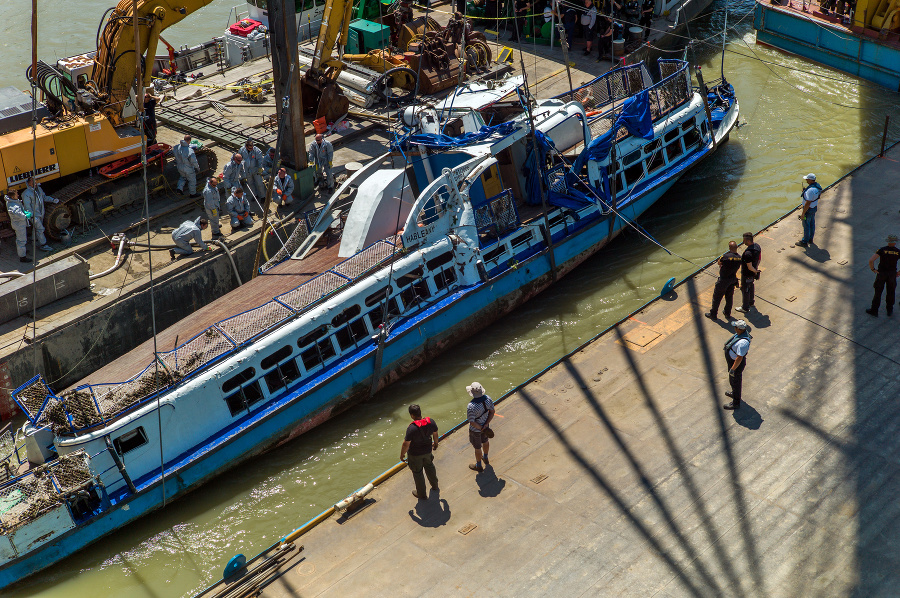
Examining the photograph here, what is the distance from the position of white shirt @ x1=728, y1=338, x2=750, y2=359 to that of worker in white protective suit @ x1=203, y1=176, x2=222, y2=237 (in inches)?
459

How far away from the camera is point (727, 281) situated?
17.0 m

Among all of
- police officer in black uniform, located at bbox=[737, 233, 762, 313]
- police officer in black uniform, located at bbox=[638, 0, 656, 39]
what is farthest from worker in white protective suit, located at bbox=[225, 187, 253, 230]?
police officer in black uniform, located at bbox=[638, 0, 656, 39]

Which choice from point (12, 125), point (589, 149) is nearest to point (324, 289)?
point (589, 149)

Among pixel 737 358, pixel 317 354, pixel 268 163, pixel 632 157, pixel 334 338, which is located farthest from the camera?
pixel 268 163

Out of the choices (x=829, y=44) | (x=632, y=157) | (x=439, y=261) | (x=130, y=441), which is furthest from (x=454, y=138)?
(x=829, y=44)

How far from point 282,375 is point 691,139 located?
43.6ft

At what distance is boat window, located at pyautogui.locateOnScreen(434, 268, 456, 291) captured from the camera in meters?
18.2

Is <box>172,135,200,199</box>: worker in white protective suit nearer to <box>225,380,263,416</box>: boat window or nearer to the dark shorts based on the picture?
<box>225,380,263,416</box>: boat window

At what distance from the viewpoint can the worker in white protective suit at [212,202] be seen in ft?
65.3

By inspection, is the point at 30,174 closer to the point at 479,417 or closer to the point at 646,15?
the point at 479,417

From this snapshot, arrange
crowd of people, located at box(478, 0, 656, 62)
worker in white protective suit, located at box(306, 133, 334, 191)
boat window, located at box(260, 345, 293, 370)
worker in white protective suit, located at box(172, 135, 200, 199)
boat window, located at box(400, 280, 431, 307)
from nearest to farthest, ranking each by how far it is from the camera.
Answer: boat window, located at box(260, 345, 293, 370) < boat window, located at box(400, 280, 431, 307) < worker in white protective suit, located at box(172, 135, 200, 199) < worker in white protective suit, located at box(306, 133, 334, 191) < crowd of people, located at box(478, 0, 656, 62)

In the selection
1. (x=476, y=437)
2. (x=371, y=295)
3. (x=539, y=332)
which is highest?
(x=371, y=295)

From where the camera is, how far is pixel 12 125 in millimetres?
20141

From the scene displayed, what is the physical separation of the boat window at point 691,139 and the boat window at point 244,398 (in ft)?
44.2
